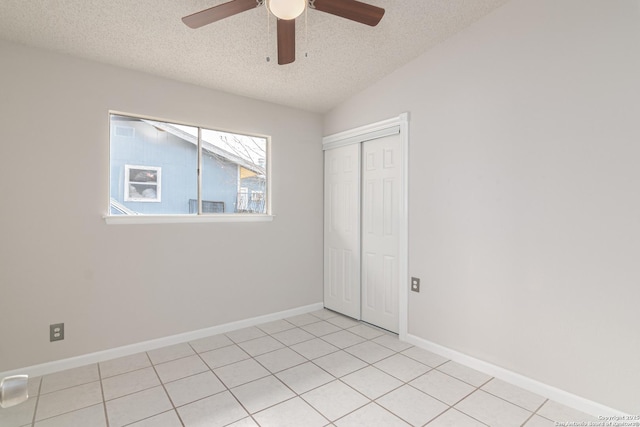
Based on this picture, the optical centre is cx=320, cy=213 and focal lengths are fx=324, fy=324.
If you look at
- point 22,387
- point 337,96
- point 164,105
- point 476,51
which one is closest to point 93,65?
point 164,105

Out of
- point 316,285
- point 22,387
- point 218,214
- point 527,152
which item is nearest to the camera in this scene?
point 22,387

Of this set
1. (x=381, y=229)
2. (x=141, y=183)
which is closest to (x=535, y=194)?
(x=381, y=229)

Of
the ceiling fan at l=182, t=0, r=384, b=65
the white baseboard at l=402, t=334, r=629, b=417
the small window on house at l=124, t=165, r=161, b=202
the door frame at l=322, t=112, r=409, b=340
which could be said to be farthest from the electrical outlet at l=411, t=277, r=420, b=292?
the small window on house at l=124, t=165, r=161, b=202

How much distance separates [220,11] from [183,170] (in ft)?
5.66

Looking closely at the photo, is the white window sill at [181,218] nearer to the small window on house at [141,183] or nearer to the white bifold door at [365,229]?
the small window on house at [141,183]

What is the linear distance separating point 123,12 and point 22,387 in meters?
2.29

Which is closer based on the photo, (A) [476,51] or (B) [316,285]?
(A) [476,51]

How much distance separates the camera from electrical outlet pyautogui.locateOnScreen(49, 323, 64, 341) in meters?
2.46

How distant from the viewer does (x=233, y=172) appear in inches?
135

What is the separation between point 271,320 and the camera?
3.62m

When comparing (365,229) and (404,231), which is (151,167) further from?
(404,231)

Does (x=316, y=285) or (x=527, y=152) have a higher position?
(x=527, y=152)

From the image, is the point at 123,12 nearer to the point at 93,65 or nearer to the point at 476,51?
the point at 93,65

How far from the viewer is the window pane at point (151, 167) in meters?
2.78
